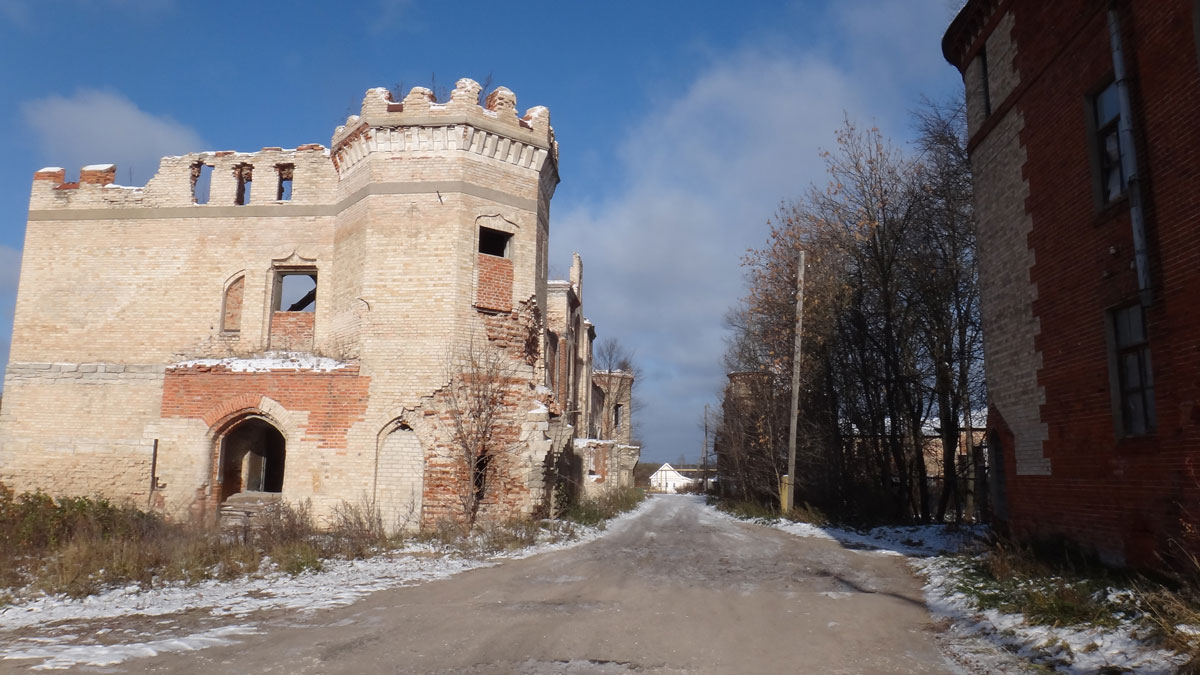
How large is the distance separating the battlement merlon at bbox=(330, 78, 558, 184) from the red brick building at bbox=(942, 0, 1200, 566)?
382 inches

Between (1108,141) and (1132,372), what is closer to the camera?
(1132,372)

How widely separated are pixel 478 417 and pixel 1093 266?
11326 millimetres

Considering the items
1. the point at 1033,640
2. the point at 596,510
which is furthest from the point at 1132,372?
the point at 596,510

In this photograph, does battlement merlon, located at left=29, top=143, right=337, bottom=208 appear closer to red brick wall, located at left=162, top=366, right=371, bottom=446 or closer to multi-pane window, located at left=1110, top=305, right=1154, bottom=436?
red brick wall, located at left=162, top=366, right=371, bottom=446

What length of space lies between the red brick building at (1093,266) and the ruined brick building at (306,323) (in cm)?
945

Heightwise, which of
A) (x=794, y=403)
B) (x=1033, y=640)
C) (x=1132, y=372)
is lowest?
(x=1033, y=640)

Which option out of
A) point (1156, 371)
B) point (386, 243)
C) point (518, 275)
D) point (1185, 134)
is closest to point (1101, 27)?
point (1185, 134)

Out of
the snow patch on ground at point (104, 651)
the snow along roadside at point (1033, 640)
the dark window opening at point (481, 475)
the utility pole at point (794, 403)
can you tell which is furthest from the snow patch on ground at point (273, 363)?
the utility pole at point (794, 403)

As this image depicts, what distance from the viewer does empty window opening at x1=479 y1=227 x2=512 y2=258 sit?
1833 centimetres

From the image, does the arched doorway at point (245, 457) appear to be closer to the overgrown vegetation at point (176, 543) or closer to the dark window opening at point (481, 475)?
the overgrown vegetation at point (176, 543)

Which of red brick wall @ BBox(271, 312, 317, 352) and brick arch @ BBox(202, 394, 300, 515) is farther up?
red brick wall @ BBox(271, 312, 317, 352)

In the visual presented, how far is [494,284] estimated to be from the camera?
693 inches

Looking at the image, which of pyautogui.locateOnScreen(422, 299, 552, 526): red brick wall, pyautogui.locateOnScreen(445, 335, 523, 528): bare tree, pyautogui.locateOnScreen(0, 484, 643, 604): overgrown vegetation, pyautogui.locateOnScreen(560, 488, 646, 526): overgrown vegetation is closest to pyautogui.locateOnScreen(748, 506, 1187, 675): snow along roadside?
pyautogui.locateOnScreen(0, 484, 643, 604): overgrown vegetation

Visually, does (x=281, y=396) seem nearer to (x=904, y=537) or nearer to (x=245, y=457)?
(x=245, y=457)
